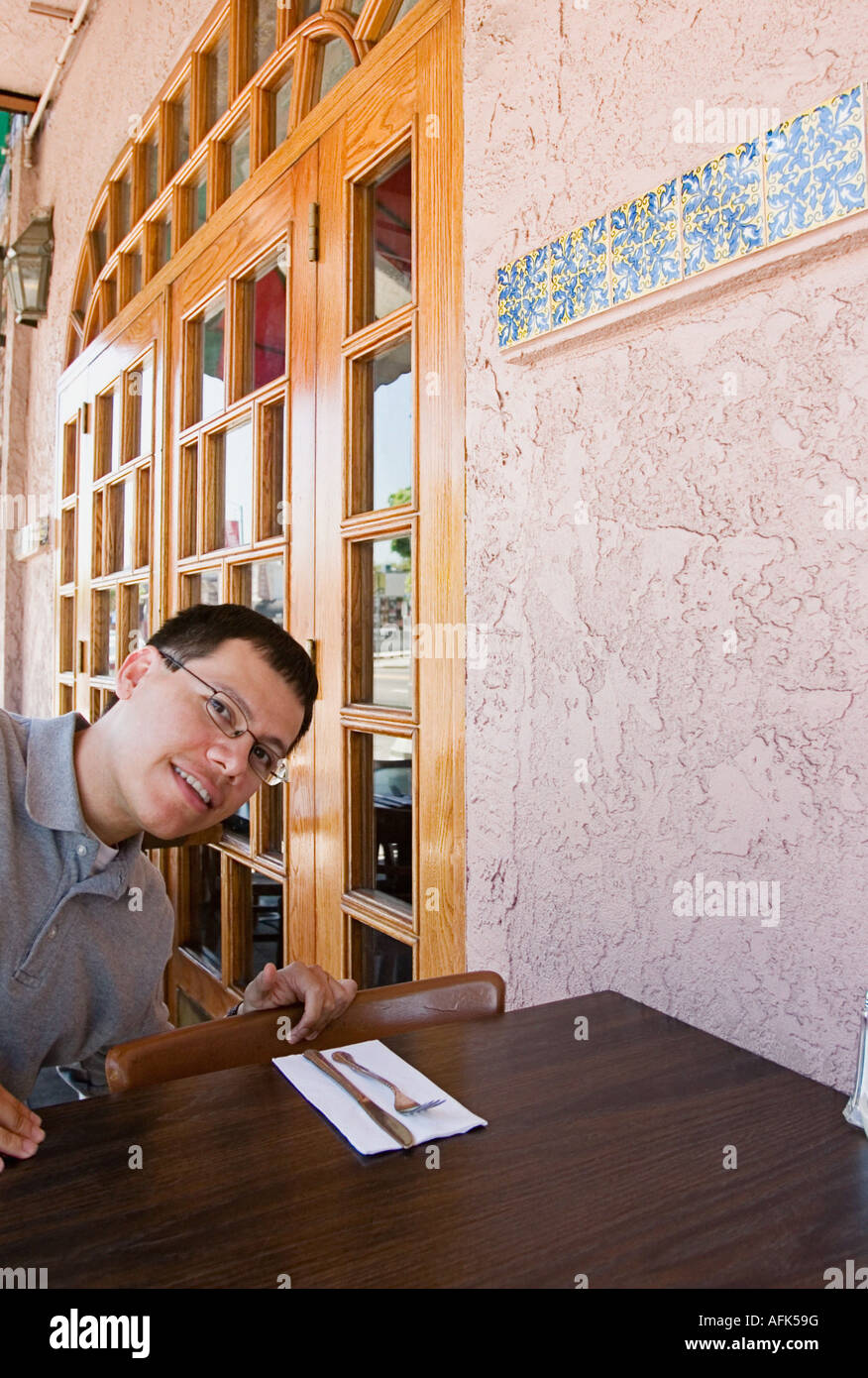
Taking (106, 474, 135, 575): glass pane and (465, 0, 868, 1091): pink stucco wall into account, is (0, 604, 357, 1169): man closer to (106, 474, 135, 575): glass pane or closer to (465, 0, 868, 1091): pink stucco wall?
(465, 0, 868, 1091): pink stucco wall

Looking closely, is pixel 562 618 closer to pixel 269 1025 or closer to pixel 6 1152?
pixel 269 1025

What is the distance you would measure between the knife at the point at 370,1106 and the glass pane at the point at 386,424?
125 cm

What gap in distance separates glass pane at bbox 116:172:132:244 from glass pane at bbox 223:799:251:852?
108 inches

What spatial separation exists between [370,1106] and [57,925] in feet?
1.79

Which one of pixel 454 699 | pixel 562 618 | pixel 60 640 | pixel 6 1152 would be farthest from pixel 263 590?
pixel 60 640

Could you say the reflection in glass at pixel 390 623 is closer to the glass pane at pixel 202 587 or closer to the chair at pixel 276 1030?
the chair at pixel 276 1030

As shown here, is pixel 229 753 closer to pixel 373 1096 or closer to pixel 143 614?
pixel 373 1096

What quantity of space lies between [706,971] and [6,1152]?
0.89 meters

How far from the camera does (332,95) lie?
237 centimetres

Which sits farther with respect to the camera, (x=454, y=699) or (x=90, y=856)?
(x=454, y=699)

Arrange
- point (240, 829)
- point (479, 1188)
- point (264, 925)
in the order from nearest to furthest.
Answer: point (479, 1188)
point (264, 925)
point (240, 829)

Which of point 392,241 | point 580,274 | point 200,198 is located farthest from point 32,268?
point 580,274

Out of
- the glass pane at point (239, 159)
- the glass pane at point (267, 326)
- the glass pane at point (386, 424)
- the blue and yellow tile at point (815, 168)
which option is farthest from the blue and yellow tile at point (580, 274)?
the glass pane at point (239, 159)

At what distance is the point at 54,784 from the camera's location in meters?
1.35
